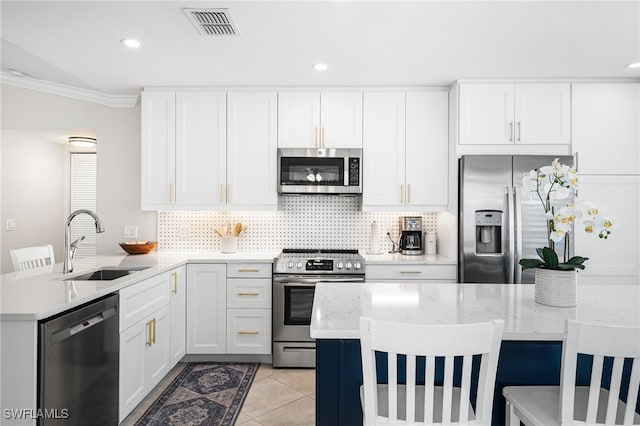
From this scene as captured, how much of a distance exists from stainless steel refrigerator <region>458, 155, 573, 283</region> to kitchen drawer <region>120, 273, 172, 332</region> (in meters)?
2.38

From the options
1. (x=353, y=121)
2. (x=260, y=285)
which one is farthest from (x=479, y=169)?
(x=260, y=285)

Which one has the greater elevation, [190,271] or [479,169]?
[479,169]

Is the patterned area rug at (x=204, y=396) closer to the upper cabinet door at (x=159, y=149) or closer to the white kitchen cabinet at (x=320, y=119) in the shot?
the upper cabinet door at (x=159, y=149)

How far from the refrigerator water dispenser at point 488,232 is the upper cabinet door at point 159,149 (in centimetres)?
275

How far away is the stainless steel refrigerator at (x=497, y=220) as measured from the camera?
3.24m

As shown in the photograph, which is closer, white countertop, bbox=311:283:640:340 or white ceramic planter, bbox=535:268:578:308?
white countertop, bbox=311:283:640:340

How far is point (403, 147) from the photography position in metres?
3.71

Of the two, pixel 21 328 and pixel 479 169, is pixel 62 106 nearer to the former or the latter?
pixel 21 328

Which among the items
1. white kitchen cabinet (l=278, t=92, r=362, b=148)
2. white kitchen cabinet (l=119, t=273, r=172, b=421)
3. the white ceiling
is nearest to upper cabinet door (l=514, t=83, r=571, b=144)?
the white ceiling

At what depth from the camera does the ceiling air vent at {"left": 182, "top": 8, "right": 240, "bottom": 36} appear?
2309 mm

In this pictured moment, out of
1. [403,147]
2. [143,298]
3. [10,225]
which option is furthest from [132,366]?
[10,225]

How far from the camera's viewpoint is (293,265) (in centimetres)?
345

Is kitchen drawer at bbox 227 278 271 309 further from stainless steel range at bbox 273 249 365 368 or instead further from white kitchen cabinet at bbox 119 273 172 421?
white kitchen cabinet at bbox 119 273 172 421

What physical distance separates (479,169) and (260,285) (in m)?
2.09
